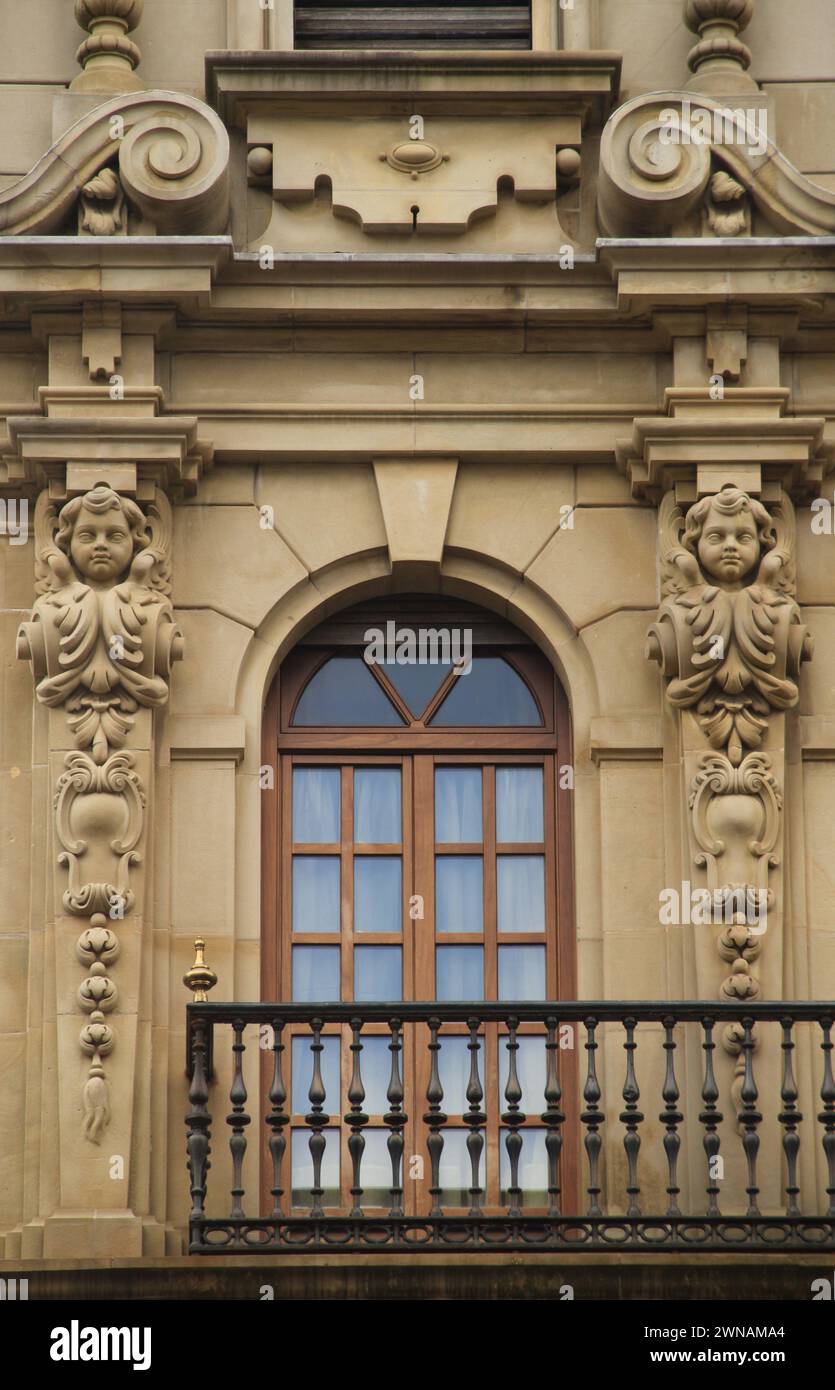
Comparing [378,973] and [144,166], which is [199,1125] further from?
[144,166]

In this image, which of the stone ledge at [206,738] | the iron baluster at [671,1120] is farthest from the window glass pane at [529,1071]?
the stone ledge at [206,738]

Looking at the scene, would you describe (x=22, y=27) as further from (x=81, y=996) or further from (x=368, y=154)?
(x=81, y=996)

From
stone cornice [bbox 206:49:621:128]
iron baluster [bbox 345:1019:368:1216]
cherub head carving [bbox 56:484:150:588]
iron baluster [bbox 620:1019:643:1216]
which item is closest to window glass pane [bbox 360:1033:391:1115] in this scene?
iron baluster [bbox 345:1019:368:1216]

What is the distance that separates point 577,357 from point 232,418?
5.43 ft

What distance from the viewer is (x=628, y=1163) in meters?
16.6

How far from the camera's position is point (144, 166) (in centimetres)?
1805

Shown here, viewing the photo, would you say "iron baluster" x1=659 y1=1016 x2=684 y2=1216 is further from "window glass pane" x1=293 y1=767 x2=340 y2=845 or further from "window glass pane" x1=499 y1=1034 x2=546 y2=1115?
"window glass pane" x1=293 y1=767 x2=340 y2=845

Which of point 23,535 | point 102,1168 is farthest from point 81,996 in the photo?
point 23,535

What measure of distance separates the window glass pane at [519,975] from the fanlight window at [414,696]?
3.66 ft

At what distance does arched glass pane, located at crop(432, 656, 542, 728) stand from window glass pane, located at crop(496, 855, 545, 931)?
2.24 feet

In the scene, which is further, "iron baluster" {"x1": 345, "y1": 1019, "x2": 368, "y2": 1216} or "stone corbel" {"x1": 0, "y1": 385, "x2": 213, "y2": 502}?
"stone corbel" {"x1": 0, "y1": 385, "x2": 213, "y2": 502}

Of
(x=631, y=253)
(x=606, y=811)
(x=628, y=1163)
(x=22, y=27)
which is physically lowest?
(x=628, y=1163)

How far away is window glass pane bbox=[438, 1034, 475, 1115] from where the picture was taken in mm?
17516

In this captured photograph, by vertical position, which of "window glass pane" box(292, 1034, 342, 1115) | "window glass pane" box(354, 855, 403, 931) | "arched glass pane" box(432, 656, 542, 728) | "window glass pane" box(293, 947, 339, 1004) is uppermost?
"arched glass pane" box(432, 656, 542, 728)
